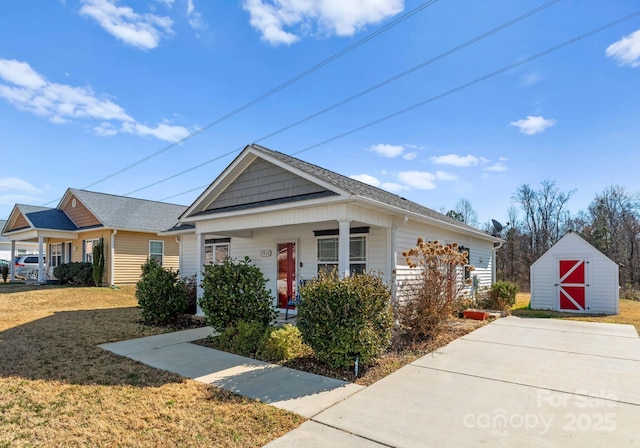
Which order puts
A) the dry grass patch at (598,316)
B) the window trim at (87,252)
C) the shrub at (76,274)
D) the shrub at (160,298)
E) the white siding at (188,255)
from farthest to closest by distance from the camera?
the window trim at (87,252)
the shrub at (76,274)
the white siding at (188,255)
the dry grass patch at (598,316)
the shrub at (160,298)

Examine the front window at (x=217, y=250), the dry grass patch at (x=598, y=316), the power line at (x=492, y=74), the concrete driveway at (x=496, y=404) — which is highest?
the power line at (x=492, y=74)

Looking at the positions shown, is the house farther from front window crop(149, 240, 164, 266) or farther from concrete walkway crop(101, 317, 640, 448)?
front window crop(149, 240, 164, 266)

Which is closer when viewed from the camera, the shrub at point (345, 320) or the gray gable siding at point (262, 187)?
the shrub at point (345, 320)

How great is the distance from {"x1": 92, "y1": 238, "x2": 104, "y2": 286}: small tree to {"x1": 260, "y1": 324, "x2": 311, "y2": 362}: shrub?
1501 centimetres

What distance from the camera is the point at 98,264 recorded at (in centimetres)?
1789

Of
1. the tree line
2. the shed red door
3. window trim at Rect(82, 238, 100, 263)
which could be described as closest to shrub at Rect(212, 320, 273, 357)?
the shed red door

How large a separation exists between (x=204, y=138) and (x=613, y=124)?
1756cm

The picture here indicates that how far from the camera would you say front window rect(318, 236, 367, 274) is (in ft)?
31.7

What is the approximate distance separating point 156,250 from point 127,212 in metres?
2.65

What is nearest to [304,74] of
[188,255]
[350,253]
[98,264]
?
[350,253]

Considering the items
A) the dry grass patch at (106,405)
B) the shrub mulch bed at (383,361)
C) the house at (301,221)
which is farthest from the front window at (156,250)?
the shrub mulch bed at (383,361)

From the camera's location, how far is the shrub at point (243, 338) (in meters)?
6.75

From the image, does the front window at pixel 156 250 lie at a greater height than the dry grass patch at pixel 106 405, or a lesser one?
greater

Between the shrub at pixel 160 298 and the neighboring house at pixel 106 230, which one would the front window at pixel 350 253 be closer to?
the shrub at pixel 160 298
